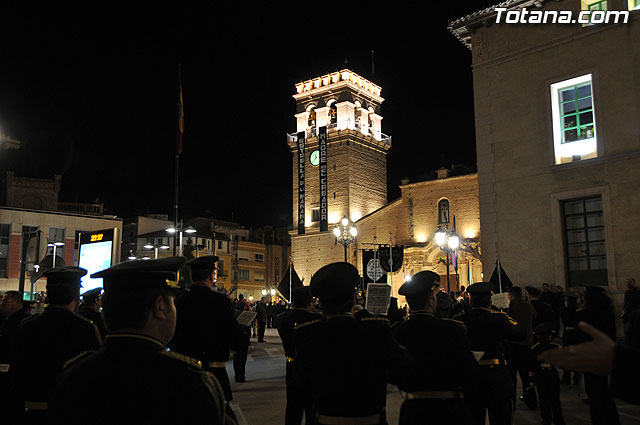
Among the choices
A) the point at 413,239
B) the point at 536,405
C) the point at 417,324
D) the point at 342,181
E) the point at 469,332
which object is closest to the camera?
the point at 417,324

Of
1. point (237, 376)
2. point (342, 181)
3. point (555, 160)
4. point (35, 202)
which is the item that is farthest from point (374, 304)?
point (35, 202)

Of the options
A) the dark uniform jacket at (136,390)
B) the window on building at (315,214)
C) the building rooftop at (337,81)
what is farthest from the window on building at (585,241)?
the building rooftop at (337,81)

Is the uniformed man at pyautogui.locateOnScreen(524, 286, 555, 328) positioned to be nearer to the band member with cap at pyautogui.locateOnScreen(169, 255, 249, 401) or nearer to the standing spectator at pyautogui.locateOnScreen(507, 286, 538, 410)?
the standing spectator at pyautogui.locateOnScreen(507, 286, 538, 410)

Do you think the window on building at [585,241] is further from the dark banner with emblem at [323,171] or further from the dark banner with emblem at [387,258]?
the dark banner with emblem at [323,171]

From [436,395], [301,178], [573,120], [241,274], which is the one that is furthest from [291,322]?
[241,274]

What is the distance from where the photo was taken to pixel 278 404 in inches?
390

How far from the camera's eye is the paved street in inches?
331

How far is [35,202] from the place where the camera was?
54.6 meters

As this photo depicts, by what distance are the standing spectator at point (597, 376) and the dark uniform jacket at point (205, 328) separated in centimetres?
447

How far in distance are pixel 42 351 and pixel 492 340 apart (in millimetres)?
4365

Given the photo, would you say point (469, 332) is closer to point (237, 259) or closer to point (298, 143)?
point (298, 143)

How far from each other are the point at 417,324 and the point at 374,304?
480 cm

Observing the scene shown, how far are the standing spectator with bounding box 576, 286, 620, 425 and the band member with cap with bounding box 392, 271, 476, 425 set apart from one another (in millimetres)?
3234

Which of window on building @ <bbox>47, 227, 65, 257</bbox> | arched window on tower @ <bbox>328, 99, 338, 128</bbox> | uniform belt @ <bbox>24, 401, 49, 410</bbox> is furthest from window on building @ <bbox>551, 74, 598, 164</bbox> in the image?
window on building @ <bbox>47, 227, 65, 257</bbox>
